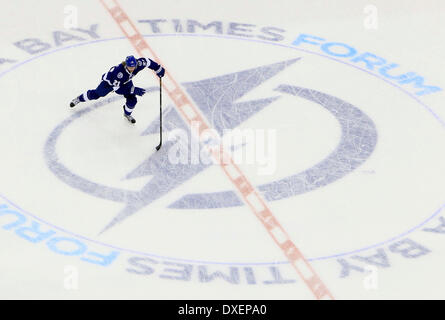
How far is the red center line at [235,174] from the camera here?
914 cm

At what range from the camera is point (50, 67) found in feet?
40.2

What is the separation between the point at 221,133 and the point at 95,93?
152 centimetres

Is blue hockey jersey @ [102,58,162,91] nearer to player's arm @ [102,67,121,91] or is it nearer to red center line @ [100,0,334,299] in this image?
player's arm @ [102,67,121,91]

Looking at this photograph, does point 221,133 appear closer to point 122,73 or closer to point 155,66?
point 155,66

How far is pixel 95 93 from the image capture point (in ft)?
36.7

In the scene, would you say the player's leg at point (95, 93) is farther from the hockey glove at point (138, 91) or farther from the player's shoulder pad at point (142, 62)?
the player's shoulder pad at point (142, 62)

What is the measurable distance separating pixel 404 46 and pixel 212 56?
261 cm

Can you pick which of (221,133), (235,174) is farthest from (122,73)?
(235,174)

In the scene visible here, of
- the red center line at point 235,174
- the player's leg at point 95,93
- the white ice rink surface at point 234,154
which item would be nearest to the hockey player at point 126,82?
the player's leg at point 95,93

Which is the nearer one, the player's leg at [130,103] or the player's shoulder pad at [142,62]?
the player's shoulder pad at [142,62]
